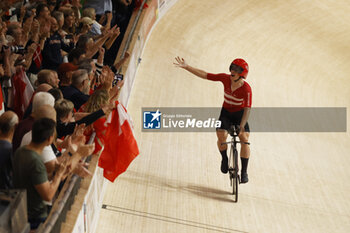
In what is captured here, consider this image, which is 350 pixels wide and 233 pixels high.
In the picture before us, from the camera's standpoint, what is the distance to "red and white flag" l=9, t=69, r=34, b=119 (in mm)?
4336

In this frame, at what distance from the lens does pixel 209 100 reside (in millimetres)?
7816

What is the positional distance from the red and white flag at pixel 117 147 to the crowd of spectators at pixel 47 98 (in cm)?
10

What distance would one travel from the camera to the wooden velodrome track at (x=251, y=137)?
5.05 meters

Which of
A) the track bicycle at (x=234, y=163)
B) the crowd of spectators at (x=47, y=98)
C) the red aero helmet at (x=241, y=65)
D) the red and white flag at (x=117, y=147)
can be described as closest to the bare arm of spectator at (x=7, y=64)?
the crowd of spectators at (x=47, y=98)

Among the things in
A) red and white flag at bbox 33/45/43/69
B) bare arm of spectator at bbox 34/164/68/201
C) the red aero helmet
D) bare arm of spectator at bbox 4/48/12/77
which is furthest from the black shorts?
bare arm of spectator at bbox 34/164/68/201

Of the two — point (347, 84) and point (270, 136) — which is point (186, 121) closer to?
point (270, 136)

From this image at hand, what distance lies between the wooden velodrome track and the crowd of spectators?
1.13 meters

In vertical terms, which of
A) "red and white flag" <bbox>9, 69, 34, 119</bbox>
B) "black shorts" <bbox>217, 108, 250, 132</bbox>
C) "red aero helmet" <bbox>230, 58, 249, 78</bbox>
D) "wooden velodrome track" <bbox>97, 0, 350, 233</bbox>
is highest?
"red aero helmet" <bbox>230, 58, 249, 78</bbox>

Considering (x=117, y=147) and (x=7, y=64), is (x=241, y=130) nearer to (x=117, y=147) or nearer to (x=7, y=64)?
(x=117, y=147)

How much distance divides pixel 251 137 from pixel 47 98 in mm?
4255

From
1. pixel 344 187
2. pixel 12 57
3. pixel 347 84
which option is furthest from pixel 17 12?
pixel 347 84

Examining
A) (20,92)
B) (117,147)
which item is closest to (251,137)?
(117,147)

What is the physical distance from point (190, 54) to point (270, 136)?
9.61ft

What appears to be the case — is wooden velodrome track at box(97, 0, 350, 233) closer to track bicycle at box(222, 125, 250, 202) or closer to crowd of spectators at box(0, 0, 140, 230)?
track bicycle at box(222, 125, 250, 202)
